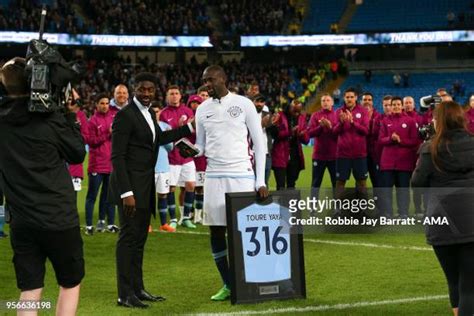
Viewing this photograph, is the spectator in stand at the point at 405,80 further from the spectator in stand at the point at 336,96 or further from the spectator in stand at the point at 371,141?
the spectator in stand at the point at 371,141

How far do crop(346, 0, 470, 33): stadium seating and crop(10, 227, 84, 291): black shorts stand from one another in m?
45.0

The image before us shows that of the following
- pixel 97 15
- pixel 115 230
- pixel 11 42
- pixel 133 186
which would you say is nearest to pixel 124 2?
pixel 97 15

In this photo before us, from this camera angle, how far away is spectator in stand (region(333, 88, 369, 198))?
43.4 feet

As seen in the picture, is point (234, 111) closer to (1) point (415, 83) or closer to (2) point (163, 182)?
(2) point (163, 182)

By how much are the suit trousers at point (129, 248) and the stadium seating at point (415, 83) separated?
39.4 meters

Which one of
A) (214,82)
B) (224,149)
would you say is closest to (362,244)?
(224,149)

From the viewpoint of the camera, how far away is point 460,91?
45688mm

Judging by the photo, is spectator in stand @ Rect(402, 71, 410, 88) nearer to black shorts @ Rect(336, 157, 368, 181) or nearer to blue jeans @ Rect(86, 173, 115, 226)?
black shorts @ Rect(336, 157, 368, 181)

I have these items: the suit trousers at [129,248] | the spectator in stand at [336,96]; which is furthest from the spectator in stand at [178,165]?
the spectator in stand at [336,96]

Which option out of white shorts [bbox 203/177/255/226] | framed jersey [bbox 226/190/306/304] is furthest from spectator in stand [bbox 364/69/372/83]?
white shorts [bbox 203/177/255/226]

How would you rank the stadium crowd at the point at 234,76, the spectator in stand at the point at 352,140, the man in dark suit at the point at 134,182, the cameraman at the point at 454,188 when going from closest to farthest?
the cameraman at the point at 454,188 → the man in dark suit at the point at 134,182 → the spectator in stand at the point at 352,140 → the stadium crowd at the point at 234,76

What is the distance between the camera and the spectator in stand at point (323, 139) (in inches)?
547

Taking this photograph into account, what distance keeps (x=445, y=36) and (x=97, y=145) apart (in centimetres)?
3843

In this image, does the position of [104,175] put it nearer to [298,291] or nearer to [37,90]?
[298,291]
